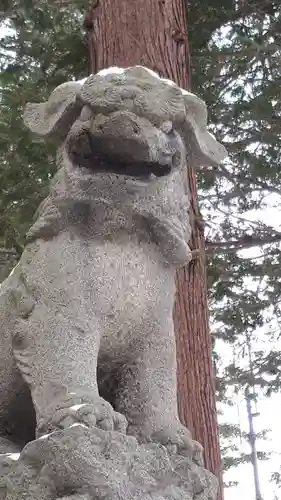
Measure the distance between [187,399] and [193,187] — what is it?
90 centimetres

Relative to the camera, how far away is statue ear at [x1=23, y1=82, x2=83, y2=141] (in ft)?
5.55

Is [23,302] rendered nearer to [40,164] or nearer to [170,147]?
[170,147]

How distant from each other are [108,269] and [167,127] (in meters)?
0.32

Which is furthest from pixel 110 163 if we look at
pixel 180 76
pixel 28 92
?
pixel 28 92

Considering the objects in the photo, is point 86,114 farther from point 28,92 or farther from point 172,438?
point 28,92

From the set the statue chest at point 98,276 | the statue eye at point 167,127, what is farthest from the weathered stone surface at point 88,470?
the statue eye at point 167,127

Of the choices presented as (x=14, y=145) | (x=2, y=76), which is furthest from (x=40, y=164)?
(x=2, y=76)

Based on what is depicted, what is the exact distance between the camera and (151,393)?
5.34 ft

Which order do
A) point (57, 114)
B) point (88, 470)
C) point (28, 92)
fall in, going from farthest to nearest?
point (28, 92), point (57, 114), point (88, 470)

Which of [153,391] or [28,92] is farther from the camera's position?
[28,92]

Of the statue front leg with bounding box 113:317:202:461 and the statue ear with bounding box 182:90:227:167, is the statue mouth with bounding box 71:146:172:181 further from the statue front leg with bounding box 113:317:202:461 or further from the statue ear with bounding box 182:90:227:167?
the statue front leg with bounding box 113:317:202:461

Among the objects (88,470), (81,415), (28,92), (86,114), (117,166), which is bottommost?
(88,470)

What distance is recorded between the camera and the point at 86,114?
1596 mm

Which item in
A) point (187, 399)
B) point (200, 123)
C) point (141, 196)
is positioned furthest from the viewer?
point (187, 399)
